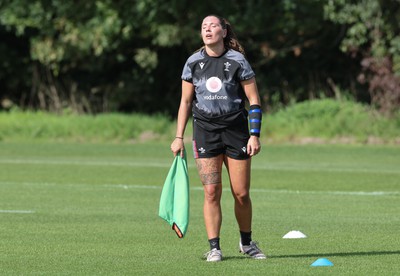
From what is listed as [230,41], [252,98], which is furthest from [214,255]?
[230,41]

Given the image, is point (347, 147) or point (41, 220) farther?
point (347, 147)

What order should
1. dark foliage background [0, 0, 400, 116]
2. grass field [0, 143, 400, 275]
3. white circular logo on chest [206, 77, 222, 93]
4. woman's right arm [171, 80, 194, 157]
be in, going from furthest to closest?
dark foliage background [0, 0, 400, 116], woman's right arm [171, 80, 194, 157], white circular logo on chest [206, 77, 222, 93], grass field [0, 143, 400, 275]

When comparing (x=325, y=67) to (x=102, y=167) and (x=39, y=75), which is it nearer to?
(x=39, y=75)

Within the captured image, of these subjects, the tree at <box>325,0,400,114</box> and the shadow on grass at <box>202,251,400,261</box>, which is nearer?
the shadow on grass at <box>202,251,400,261</box>

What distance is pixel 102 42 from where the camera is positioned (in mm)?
33594

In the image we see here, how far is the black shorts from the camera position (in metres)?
9.55

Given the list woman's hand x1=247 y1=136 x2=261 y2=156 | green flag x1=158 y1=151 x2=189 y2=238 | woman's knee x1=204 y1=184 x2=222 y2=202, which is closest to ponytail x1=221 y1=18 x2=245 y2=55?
woman's hand x1=247 y1=136 x2=261 y2=156

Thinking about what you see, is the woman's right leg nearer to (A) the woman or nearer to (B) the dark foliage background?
(A) the woman

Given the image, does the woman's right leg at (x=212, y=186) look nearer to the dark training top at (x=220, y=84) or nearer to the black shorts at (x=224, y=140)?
the black shorts at (x=224, y=140)

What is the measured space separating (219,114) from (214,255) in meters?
1.15

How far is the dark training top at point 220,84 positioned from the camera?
945 centimetres

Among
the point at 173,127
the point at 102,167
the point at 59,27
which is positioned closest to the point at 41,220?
the point at 102,167

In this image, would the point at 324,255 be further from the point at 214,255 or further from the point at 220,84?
the point at 220,84

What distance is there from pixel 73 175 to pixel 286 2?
14.1 meters
